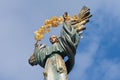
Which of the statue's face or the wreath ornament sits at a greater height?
the wreath ornament

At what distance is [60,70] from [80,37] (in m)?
0.99

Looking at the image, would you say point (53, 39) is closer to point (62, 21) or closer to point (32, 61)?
point (62, 21)

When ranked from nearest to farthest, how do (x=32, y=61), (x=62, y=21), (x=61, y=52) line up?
1. (x=61, y=52)
2. (x=32, y=61)
3. (x=62, y=21)

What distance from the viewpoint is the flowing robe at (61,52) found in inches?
610

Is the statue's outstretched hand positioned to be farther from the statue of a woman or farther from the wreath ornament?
the wreath ornament

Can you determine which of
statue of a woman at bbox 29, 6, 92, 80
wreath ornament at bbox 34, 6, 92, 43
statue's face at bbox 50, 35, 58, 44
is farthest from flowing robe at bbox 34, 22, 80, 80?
wreath ornament at bbox 34, 6, 92, 43

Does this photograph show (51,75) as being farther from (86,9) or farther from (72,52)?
(86,9)

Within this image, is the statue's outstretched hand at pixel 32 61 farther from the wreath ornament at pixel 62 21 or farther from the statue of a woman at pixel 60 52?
the wreath ornament at pixel 62 21

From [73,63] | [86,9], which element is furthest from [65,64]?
[86,9]

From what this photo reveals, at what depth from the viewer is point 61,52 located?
1572 centimetres

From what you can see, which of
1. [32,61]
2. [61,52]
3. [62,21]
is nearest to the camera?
[61,52]

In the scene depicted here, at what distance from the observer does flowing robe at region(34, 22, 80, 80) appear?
15.5m

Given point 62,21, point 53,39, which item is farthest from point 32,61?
point 62,21

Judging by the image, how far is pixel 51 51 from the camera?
15.8m
